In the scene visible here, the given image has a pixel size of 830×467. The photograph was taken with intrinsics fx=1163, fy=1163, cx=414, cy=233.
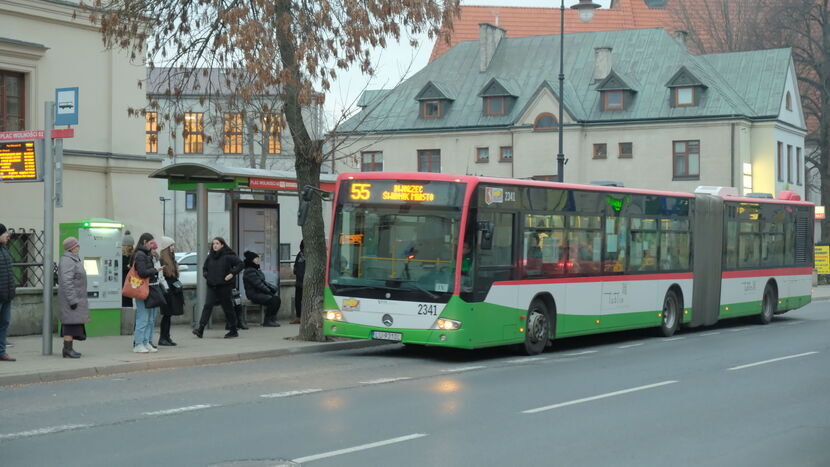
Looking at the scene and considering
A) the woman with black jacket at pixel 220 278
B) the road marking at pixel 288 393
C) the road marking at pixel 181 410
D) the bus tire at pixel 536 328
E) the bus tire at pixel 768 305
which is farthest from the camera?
the bus tire at pixel 768 305

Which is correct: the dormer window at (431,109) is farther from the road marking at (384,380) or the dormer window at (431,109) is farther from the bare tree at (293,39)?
the road marking at (384,380)

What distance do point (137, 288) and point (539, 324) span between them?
249 inches

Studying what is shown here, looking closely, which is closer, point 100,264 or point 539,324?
point 539,324

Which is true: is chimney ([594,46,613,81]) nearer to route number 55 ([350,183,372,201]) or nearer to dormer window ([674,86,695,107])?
dormer window ([674,86,695,107])

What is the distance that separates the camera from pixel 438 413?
11664 millimetres

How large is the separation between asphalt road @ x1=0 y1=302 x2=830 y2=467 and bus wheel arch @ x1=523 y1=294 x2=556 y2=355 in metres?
0.54

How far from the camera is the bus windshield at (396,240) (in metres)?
17.0

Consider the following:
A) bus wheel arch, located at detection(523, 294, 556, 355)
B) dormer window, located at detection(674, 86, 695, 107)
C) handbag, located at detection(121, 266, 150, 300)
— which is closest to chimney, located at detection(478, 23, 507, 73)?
dormer window, located at detection(674, 86, 695, 107)

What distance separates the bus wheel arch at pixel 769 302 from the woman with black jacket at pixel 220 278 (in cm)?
1313

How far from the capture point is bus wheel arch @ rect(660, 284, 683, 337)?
22734mm

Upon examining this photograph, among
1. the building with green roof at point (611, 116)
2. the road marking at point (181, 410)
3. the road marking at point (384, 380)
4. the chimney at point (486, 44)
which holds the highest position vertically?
the chimney at point (486, 44)

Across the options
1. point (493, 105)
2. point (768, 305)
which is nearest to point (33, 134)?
point (768, 305)

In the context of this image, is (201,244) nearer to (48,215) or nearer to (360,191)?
(360,191)

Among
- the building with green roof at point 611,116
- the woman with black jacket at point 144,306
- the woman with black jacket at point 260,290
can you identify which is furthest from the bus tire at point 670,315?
the building with green roof at point 611,116
